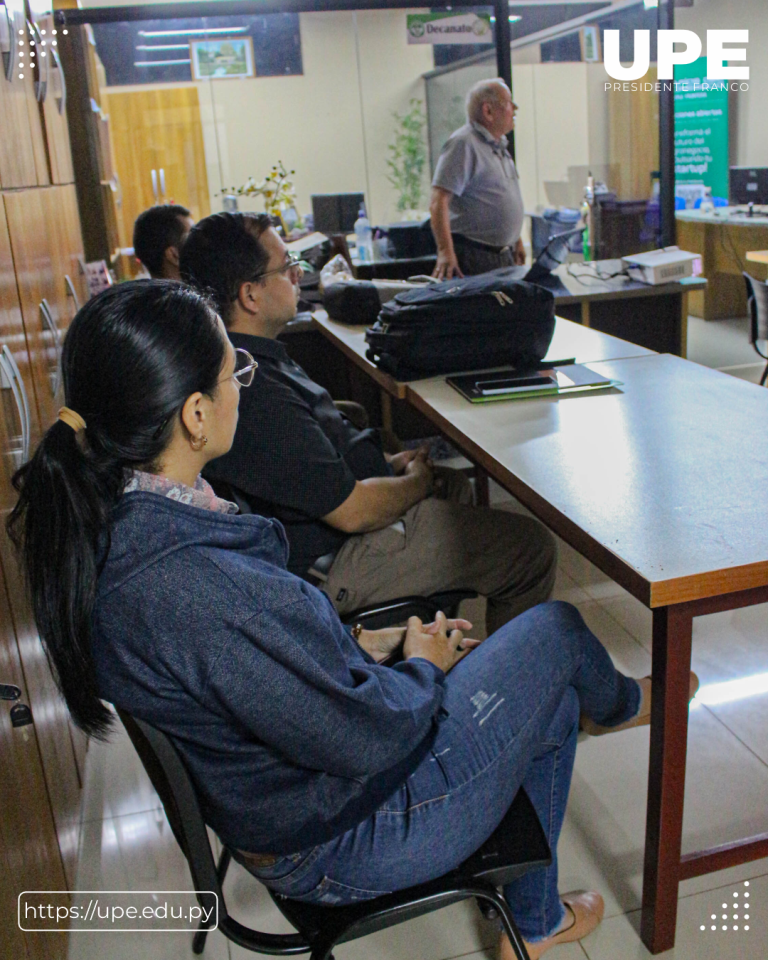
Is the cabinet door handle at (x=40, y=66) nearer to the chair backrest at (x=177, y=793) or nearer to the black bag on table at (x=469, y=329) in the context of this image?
the black bag on table at (x=469, y=329)

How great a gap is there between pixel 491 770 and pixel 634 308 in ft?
11.2

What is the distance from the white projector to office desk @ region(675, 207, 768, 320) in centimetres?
272

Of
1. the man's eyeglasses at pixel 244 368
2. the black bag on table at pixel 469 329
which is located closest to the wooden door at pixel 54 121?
the black bag on table at pixel 469 329

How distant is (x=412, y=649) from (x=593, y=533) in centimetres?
33

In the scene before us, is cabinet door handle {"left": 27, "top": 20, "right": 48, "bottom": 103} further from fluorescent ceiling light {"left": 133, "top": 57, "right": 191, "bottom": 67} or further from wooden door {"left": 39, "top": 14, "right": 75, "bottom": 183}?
fluorescent ceiling light {"left": 133, "top": 57, "right": 191, "bottom": 67}

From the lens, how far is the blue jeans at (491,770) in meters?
1.10

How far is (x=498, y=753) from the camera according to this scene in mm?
1209

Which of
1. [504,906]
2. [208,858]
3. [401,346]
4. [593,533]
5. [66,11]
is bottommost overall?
[504,906]

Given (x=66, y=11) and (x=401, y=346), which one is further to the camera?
(x=66, y=11)

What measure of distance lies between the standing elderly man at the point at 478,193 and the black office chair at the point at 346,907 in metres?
3.36

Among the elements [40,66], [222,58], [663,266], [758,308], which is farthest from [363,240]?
[40,66]

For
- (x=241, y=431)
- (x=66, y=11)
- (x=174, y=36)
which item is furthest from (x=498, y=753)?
(x=174, y=36)

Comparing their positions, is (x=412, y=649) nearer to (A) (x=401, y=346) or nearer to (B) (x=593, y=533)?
(B) (x=593, y=533)

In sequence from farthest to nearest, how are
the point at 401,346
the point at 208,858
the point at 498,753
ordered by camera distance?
1. the point at 401,346
2. the point at 498,753
3. the point at 208,858
